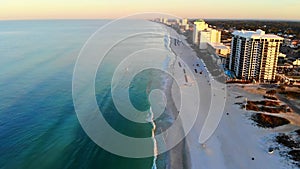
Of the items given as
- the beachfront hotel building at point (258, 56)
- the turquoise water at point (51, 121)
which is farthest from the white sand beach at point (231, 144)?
the beachfront hotel building at point (258, 56)

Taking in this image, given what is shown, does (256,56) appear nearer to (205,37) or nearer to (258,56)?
(258,56)

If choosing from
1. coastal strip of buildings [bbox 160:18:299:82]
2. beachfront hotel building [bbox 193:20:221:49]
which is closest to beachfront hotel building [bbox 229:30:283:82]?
coastal strip of buildings [bbox 160:18:299:82]

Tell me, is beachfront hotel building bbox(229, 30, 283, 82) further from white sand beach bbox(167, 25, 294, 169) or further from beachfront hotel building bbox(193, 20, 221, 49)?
beachfront hotel building bbox(193, 20, 221, 49)

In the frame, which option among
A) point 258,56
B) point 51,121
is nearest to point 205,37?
point 258,56

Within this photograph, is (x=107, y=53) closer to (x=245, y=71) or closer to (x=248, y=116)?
(x=245, y=71)

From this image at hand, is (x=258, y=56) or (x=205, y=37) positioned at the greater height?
(x=205, y=37)

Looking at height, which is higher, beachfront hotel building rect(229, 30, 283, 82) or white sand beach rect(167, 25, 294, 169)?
beachfront hotel building rect(229, 30, 283, 82)

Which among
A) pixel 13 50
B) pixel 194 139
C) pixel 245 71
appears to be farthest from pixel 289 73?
pixel 13 50

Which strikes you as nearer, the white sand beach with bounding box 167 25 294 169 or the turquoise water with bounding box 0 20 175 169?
the white sand beach with bounding box 167 25 294 169
